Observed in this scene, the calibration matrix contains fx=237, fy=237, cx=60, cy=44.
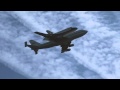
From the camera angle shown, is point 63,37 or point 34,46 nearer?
point 63,37

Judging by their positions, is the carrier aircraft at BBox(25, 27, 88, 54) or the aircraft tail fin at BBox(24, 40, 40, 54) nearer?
the carrier aircraft at BBox(25, 27, 88, 54)

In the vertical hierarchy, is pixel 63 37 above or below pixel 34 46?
below

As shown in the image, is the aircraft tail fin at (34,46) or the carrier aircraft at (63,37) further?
the aircraft tail fin at (34,46)

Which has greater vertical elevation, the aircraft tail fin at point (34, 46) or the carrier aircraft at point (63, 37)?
the aircraft tail fin at point (34, 46)

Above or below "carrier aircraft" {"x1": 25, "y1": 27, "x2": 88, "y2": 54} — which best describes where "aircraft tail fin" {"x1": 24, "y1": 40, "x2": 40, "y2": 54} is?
above
